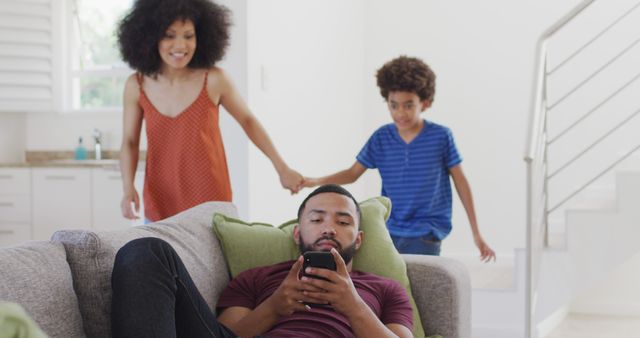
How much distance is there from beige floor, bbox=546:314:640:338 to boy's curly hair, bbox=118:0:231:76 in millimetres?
2588

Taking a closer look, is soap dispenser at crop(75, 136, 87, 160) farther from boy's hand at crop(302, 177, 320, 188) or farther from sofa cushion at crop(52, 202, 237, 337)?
sofa cushion at crop(52, 202, 237, 337)

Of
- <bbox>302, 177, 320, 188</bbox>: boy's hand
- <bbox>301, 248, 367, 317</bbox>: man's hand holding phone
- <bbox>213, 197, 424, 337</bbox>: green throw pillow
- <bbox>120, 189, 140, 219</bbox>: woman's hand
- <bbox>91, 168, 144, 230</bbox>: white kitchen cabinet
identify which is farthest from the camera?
<bbox>91, 168, 144, 230</bbox>: white kitchen cabinet

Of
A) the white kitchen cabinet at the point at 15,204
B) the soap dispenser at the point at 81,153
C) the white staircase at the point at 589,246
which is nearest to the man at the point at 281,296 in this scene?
the white staircase at the point at 589,246

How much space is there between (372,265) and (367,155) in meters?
0.92

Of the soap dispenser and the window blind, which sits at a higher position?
the window blind

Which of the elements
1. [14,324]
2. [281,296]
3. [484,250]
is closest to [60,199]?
[484,250]

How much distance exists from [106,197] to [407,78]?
2477mm

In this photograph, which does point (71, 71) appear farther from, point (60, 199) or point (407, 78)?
point (407, 78)

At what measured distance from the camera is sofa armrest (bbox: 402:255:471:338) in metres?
2.51

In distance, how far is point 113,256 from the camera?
193cm

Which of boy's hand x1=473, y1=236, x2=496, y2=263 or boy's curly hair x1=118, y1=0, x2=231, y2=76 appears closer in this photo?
boy's curly hair x1=118, y1=0, x2=231, y2=76

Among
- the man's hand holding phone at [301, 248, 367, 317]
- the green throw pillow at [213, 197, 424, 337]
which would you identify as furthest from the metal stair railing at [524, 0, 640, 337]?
the man's hand holding phone at [301, 248, 367, 317]

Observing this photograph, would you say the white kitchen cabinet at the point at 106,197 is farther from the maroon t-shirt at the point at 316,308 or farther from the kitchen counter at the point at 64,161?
the maroon t-shirt at the point at 316,308

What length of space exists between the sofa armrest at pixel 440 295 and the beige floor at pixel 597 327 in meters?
2.21
